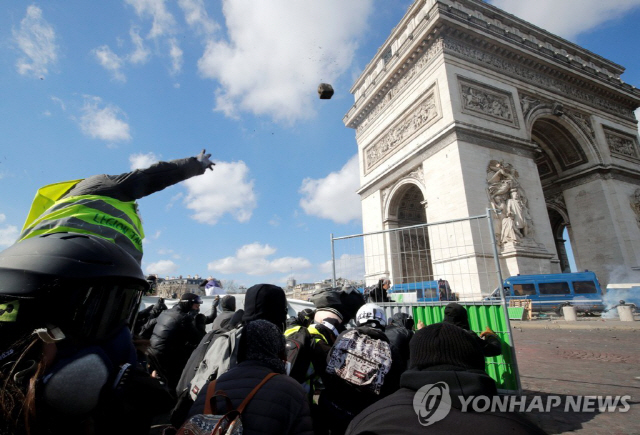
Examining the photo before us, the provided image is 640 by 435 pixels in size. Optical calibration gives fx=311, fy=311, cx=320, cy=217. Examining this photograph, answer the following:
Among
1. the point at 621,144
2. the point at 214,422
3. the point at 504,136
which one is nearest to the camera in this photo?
the point at 214,422

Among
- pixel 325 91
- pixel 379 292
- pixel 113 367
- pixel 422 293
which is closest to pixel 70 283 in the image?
pixel 113 367

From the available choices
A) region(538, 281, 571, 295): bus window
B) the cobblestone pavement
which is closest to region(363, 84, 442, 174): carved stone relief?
region(538, 281, 571, 295): bus window

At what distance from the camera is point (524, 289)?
1281cm

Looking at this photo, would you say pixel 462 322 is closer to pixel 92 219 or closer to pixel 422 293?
pixel 422 293

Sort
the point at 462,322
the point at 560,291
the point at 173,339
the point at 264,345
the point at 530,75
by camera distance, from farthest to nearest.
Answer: the point at 530,75
the point at 560,291
the point at 173,339
the point at 462,322
the point at 264,345

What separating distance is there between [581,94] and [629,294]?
1204 cm

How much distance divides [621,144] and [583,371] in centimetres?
2027

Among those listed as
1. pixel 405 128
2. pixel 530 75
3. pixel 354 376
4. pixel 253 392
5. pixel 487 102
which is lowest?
pixel 354 376

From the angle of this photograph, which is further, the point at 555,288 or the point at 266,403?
the point at 555,288

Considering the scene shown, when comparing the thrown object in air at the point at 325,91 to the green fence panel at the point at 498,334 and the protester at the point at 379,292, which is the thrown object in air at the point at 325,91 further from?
the green fence panel at the point at 498,334

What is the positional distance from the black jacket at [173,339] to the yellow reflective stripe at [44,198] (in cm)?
230

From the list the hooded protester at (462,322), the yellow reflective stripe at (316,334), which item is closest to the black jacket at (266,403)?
the yellow reflective stripe at (316,334)

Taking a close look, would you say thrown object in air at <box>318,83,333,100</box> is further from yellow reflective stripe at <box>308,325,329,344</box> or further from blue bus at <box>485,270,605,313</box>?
blue bus at <box>485,270,605,313</box>

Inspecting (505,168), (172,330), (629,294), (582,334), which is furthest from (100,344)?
(629,294)
